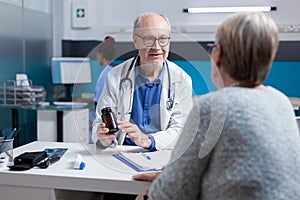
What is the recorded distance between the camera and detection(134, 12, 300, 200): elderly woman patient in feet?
3.14

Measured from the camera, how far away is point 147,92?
157cm

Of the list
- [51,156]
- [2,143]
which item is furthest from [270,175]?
[2,143]

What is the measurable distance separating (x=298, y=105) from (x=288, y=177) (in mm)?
2844

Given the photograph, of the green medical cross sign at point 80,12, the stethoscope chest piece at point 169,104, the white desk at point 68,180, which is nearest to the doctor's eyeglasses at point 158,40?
the stethoscope chest piece at point 169,104

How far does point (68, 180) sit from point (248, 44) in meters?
0.78

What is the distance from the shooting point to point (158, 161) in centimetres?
147

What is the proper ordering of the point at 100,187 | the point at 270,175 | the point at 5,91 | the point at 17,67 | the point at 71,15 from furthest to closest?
the point at 71,15, the point at 17,67, the point at 5,91, the point at 100,187, the point at 270,175

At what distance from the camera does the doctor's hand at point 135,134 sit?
159 cm

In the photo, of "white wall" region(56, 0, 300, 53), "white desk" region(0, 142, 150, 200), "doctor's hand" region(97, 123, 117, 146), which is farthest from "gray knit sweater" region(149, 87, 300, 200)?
"white wall" region(56, 0, 300, 53)

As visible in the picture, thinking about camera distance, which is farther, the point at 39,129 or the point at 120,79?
the point at 39,129

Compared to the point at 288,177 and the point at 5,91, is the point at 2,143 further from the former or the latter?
the point at 5,91

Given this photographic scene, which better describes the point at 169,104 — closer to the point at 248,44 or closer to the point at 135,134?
the point at 135,134

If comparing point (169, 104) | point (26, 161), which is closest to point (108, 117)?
point (169, 104)

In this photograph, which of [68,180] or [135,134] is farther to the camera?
[135,134]
